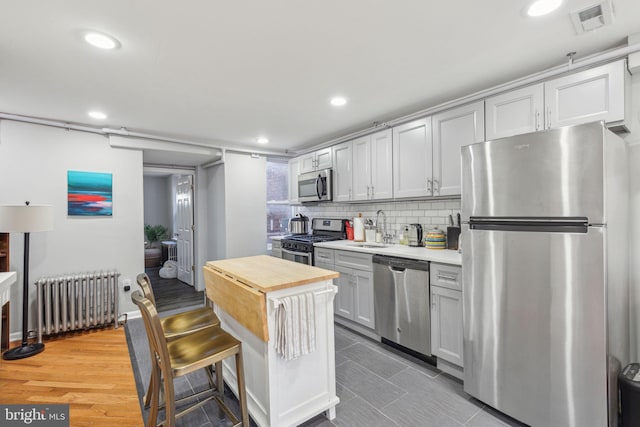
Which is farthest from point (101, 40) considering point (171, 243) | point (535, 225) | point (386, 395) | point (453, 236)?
point (171, 243)

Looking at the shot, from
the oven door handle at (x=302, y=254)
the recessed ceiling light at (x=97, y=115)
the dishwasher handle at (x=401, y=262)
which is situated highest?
the recessed ceiling light at (x=97, y=115)

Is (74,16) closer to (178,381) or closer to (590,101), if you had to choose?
(178,381)

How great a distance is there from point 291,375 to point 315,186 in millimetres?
2910

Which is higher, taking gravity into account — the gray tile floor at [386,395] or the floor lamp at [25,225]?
the floor lamp at [25,225]

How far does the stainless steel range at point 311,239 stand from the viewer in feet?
12.7

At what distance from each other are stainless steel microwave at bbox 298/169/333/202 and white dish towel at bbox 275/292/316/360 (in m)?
2.51

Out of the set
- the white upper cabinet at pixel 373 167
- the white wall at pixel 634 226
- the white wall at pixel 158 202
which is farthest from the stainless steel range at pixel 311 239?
the white wall at pixel 158 202

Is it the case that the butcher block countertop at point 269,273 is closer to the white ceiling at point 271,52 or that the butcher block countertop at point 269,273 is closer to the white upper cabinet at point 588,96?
the white ceiling at point 271,52

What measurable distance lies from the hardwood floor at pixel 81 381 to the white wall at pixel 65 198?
0.74 metres

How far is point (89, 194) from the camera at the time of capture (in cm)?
353

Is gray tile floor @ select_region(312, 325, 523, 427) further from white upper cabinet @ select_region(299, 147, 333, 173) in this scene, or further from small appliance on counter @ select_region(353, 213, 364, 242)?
white upper cabinet @ select_region(299, 147, 333, 173)

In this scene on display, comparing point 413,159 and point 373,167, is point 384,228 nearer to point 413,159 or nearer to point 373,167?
point 373,167

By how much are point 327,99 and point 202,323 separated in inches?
88.4

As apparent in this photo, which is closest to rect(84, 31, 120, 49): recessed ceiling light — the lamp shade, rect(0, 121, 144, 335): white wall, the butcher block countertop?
the butcher block countertop
